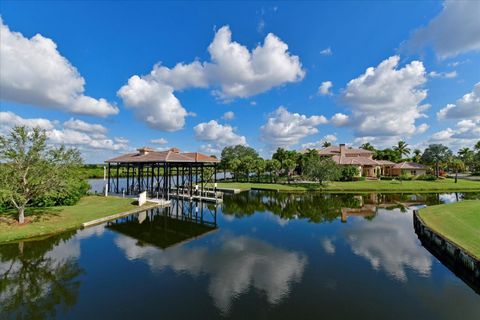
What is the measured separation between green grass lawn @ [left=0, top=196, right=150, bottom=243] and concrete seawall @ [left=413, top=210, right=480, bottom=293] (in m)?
21.1

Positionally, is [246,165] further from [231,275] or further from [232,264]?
[231,275]

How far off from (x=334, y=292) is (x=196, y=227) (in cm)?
1138

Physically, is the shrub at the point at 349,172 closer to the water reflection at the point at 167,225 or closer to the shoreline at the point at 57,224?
A: the water reflection at the point at 167,225

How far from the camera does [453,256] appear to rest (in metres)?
11.5

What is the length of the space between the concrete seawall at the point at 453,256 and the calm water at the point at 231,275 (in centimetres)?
44

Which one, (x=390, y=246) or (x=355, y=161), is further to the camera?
(x=355, y=161)

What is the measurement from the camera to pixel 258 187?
41656mm

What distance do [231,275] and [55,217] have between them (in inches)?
579

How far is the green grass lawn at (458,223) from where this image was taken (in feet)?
40.1

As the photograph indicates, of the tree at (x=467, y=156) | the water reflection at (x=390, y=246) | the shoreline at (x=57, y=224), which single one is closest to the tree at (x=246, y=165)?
the shoreline at (x=57, y=224)

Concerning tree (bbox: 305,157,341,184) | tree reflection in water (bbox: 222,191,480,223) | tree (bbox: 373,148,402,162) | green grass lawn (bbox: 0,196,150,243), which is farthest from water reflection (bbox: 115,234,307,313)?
tree (bbox: 373,148,402,162)

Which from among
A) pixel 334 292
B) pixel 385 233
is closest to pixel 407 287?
pixel 334 292

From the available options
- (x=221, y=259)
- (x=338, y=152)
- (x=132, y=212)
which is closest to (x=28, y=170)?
(x=132, y=212)

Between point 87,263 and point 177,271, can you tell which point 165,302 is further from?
point 87,263
